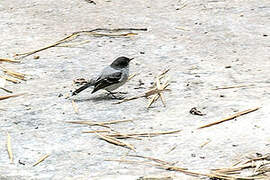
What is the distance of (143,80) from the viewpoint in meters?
6.03

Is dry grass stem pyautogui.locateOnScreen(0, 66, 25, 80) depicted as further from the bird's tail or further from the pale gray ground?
the bird's tail

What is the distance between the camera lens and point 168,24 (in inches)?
295

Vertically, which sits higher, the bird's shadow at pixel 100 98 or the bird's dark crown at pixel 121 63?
the bird's dark crown at pixel 121 63

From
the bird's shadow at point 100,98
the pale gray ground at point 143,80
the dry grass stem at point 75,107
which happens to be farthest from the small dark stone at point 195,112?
the dry grass stem at point 75,107

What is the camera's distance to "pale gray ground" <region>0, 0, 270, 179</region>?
4.43 meters

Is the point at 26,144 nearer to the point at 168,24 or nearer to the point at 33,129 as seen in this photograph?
the point at 33,129

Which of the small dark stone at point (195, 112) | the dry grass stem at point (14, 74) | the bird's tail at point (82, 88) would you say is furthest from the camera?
the dry grass stem at point (14, 74)

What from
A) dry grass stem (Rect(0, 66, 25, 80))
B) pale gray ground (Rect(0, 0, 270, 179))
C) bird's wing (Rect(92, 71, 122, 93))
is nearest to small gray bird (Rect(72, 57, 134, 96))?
bird's wing (Rect(92, 71, 122, 93))

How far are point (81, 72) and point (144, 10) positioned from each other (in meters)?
2.10

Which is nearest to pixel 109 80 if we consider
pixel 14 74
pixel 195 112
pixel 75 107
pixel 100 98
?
pixel 100 98

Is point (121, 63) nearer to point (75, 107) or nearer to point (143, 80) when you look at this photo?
point (143, 80)

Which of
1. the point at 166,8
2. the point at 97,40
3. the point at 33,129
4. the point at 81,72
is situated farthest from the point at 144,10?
the point at 33,129

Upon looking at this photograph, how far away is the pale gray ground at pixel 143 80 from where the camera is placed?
4.43 metres

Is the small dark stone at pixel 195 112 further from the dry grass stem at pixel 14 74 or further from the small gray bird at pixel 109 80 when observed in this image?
the dry grass stem at pixel 14 74
